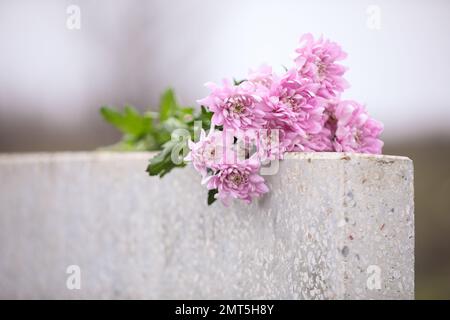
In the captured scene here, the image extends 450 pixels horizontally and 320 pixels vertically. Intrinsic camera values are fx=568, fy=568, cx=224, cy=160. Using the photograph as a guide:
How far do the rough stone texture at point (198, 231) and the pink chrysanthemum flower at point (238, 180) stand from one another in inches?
3.3

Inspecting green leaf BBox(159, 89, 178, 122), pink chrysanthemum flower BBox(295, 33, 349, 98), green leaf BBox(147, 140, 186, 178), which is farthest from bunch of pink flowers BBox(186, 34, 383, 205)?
green leaf BBox(159, 89, 178, 122)

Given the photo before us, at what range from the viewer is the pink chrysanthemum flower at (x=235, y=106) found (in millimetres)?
1192

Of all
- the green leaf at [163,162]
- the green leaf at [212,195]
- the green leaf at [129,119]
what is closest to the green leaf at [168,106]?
the green leaf at [129,119]

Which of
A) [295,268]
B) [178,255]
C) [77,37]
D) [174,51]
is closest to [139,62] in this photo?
[174,51]

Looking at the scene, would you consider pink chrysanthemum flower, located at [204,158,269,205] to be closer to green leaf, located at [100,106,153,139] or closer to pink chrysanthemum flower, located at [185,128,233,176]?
pink chrysanthemum flower, located at [185,128,233,176]

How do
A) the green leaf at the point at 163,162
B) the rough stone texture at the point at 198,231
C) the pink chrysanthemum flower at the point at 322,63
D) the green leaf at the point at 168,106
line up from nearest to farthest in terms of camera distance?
the rough stone texture at the point at 198,231
the pink chrysanthemum flower at the point at 322,63
the green leaf at the point at 163,162
the green leaf at the point at 168,106

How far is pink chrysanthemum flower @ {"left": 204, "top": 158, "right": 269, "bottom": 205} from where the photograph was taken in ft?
3.95

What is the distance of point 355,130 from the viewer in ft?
4.33

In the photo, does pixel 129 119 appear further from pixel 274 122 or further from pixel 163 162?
pixel 274 122

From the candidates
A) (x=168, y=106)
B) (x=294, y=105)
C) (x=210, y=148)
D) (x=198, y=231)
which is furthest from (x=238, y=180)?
(x=168, y=106)

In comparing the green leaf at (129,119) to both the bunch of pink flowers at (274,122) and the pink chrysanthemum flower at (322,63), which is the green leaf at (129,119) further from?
the pink chrysanthemum flower at (322,63)

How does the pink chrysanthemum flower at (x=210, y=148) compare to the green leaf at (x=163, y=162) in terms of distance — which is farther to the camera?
the green leaf at (x=163, y=162)

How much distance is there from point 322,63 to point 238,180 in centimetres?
33
